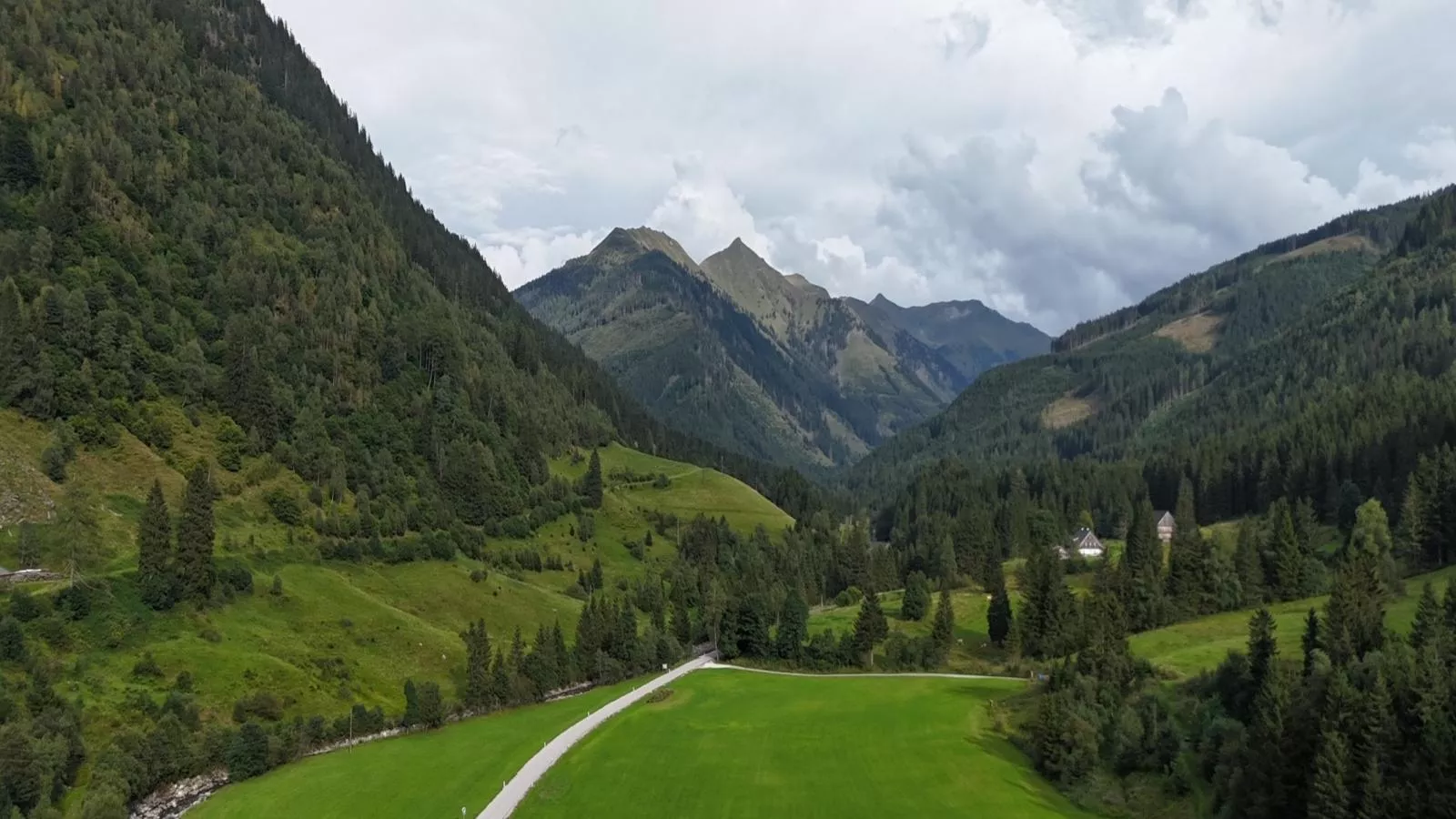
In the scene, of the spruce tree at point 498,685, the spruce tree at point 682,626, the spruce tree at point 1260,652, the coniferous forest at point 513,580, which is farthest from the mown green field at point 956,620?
the spruce tree at point 1260,652

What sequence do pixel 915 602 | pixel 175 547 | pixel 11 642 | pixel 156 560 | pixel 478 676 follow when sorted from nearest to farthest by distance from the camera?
pixel 11 642, pixel 156 560, pixel 478 676, pixel 175 547, pixel 915 602

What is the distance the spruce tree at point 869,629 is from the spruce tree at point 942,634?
795 cm

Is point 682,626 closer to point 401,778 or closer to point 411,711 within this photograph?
point 411,711

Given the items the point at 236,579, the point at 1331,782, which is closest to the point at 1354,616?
the point at 1331,782

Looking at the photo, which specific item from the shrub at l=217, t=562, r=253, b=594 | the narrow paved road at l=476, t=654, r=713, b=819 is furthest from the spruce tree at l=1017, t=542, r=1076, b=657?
the shrub at l=217, t=562, r=253, b=594

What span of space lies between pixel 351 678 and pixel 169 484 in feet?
174

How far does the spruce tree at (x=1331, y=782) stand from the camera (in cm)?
5691

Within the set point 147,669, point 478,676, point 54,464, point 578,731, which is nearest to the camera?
point 578,731

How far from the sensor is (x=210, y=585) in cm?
12419

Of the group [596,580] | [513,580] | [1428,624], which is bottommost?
[1428,624]

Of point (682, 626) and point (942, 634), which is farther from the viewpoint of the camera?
point (682, 626)

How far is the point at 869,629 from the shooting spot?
466 ft

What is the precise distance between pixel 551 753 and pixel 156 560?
62881mm

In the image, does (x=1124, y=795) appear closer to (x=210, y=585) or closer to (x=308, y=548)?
(x=210, y=585)
